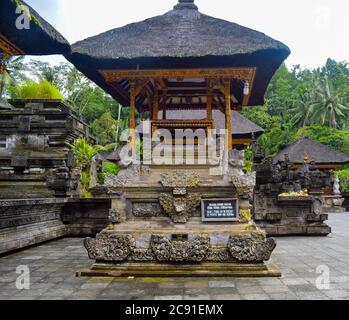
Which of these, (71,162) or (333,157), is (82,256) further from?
(333,157)

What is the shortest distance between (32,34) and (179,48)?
9.15 ft

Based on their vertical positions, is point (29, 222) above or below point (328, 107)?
below

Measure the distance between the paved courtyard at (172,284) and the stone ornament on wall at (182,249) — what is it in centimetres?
46

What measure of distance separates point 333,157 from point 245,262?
26.2 meters

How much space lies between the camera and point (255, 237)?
20.3ft

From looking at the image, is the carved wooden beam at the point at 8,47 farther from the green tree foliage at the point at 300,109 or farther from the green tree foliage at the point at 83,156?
the green tree foliage at the point at 300,109

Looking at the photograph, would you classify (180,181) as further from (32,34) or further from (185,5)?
(185,5)

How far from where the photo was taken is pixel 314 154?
29844 mm

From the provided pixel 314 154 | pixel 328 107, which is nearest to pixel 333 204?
pixel 314 154

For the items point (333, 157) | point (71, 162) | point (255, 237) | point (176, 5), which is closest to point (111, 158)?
point (71, 162)

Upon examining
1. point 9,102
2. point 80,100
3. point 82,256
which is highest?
point 80,100

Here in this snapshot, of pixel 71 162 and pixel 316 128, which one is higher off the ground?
pixel 316 128

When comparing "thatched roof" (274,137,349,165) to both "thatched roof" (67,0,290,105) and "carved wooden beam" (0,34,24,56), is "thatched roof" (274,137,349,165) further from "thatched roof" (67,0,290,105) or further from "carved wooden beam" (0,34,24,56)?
"carved wooden beam" (0,34,24,56)
